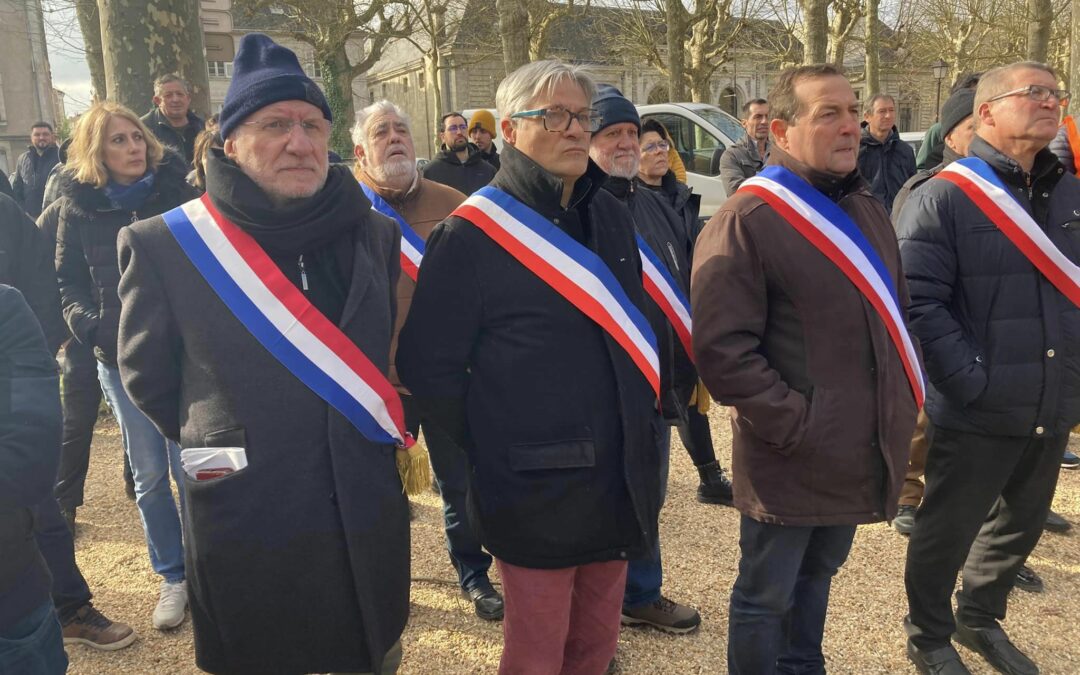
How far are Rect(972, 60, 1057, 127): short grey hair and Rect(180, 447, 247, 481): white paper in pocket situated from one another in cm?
290

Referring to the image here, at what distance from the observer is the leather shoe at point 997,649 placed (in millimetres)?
3010

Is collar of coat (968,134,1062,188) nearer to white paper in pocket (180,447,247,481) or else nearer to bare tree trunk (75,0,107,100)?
white paper in pocket (180,447,247,481)

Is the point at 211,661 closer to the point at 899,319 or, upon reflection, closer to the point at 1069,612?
the point at 899,319

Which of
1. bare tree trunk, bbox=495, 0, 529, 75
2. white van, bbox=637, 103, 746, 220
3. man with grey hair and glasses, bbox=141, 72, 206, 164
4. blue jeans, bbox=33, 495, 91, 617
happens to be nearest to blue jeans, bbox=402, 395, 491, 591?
blue jeans, bbox=33, 495, 91, 617

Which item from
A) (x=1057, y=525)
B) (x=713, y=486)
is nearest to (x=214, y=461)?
(x=713, y=486)

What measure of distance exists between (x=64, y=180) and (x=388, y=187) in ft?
5.01

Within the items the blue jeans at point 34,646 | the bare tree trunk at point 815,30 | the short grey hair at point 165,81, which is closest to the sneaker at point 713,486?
the blue jeans at point 34,646

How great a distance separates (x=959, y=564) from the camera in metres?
2.98

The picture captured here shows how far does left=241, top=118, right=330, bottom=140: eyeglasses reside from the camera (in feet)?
6.82

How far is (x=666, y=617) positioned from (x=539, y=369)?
1698mm

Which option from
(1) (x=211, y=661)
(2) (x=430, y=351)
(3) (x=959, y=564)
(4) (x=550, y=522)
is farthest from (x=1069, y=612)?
(1) (x=211, y=661)

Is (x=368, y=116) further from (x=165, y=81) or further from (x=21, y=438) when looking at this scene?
(x=165, y=81)

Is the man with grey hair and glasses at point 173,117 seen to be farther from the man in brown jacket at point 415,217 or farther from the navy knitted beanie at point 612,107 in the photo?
the navy knitted beanie at point 612,107

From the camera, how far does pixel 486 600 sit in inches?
138
